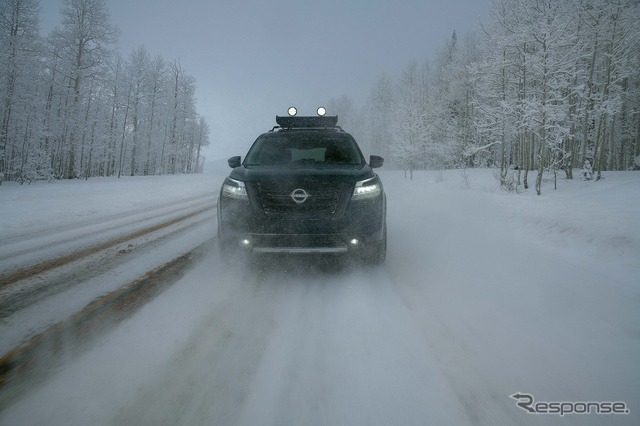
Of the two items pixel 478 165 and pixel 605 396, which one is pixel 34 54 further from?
pixel 478 165

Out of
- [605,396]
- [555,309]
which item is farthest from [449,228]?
[605,396]

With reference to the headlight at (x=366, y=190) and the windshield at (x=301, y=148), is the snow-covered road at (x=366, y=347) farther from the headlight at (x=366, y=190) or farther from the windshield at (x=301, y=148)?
the windshield at (x=301, y=148)

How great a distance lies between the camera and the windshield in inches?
173

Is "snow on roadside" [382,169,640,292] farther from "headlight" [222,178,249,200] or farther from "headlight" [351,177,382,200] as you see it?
"headlight" [222,178,249,200]

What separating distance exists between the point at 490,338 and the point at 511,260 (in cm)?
220

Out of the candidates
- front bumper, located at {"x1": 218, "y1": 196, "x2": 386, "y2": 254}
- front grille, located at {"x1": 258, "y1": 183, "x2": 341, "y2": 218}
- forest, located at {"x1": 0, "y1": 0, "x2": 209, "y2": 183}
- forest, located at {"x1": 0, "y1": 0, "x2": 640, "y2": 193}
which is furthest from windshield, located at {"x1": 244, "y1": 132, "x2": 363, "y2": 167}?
forest, located at {"x1": 0, "y1": 0, "x2": 209, "y2": 183}

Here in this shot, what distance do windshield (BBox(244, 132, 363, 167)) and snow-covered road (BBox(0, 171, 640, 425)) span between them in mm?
1530

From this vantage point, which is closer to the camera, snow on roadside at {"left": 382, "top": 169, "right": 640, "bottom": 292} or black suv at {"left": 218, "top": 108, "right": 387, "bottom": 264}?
black suv at {"left": 218, "top": 108, "right": 387, "bottom": 264}

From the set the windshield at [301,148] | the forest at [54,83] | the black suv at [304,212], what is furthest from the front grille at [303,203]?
the forest at [54,83]

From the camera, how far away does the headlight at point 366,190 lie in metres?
3.30

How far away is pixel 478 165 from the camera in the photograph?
1244 inches

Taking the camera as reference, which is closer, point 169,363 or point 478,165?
point 169,363

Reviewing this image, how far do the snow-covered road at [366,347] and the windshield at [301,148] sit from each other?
1530mm

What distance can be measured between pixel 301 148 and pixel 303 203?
5.39 feet
